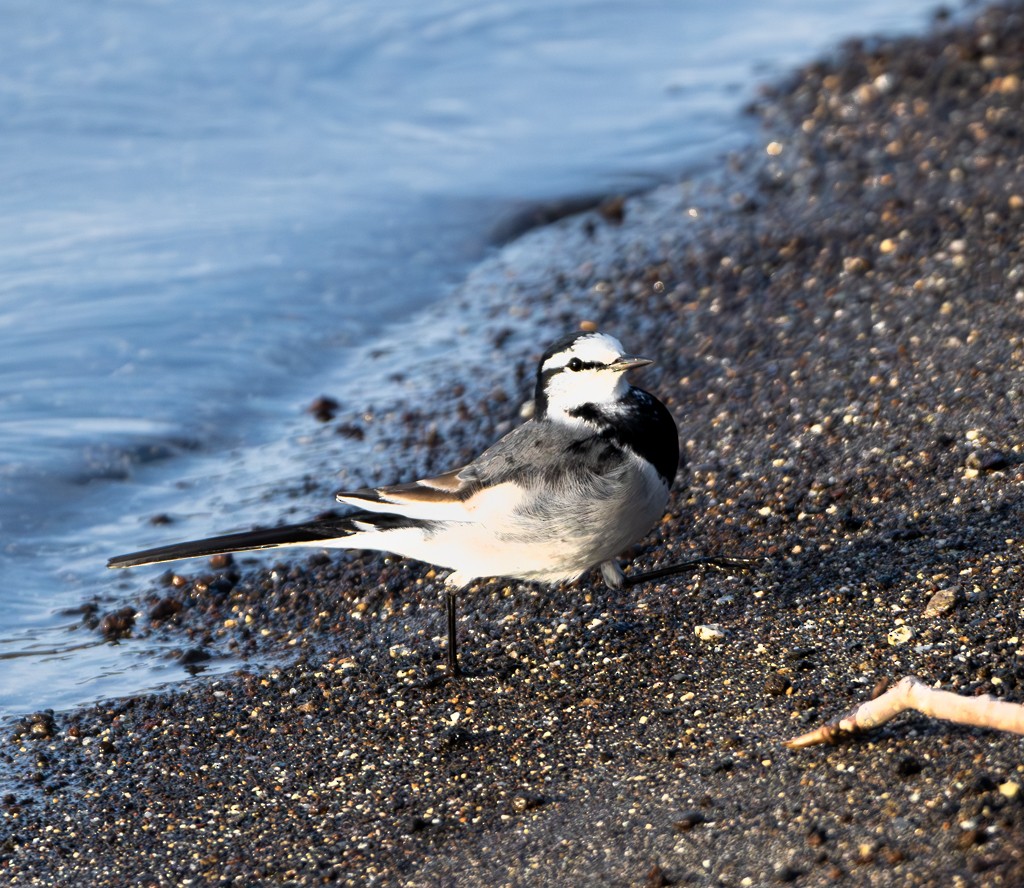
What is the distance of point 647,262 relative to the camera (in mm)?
8867

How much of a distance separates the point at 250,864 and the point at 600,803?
1.06m

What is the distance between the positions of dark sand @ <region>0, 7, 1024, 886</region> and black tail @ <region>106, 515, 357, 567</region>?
1.75ft

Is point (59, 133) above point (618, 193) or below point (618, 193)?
above

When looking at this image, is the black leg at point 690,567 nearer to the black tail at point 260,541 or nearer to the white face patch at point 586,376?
the white face patch at point 586,376

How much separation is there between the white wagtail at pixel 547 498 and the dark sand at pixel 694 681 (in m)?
0.42

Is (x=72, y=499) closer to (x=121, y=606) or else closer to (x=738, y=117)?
(x=121, y=606)

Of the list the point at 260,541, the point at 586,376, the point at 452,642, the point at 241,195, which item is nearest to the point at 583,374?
the point at 586,376

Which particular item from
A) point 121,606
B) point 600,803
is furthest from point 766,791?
point 121,606

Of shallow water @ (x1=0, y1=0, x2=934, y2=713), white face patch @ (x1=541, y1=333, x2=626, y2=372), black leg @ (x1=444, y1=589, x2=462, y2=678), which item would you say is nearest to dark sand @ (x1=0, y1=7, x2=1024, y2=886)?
black leg @ (x1=444, y1=589, x2=462, y2=678)

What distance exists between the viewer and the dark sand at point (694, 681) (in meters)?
3.86

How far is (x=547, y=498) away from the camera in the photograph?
4957mm

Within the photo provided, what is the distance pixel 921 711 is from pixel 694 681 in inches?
43.5

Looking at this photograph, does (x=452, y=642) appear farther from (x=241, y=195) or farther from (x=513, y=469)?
(x=241, y=195)

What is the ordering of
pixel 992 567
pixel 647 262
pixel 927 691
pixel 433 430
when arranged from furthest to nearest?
pixel 647 262 → pixel 433 430 → pixel 992 567 → pixel 927 691
